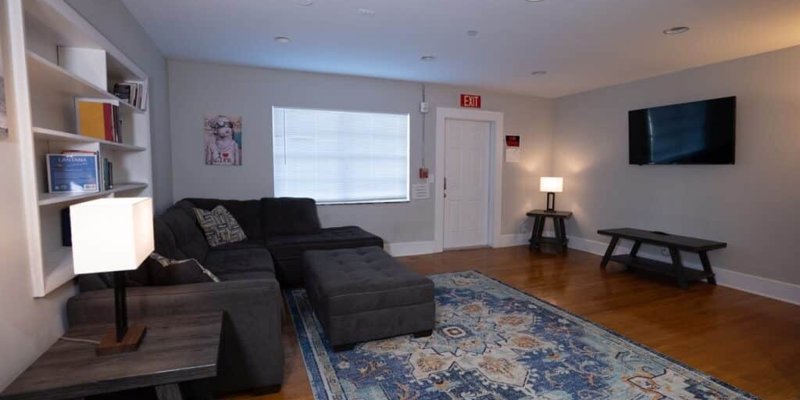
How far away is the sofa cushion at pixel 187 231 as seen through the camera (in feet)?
9.34

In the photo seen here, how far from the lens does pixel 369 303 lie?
247 centimetres

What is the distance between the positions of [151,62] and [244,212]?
1.60 meters

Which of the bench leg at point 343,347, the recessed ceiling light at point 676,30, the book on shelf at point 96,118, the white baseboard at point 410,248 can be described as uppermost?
the recessed ceiling light at point 676,30

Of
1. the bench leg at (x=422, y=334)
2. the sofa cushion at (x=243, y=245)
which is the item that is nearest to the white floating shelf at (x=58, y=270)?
the sofa cushion at (x=243, y=245)

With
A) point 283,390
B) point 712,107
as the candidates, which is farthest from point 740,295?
point 283,390

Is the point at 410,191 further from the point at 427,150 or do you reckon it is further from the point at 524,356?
the point at 524,356

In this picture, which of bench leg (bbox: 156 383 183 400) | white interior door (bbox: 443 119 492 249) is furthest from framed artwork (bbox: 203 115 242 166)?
bench leg (bbox: 156 383 183 400)

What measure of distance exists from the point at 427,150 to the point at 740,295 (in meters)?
3.59

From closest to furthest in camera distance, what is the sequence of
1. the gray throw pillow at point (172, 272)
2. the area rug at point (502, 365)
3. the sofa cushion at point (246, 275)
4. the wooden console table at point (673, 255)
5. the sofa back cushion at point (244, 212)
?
1. the gray throw pillow at point (172, 272)
2. the area rug at point (502, 365)
3. the sofa cushion at point (246, 275)
4. the wooden console table at point (673, 255)
5. the sofa back cushion at point (244, 212)

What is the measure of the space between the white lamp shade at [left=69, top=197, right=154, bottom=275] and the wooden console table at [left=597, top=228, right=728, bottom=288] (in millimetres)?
4413

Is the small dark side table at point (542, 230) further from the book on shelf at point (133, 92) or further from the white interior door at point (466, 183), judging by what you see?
the book on shelf at point (133, 92)

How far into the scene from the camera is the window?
452cm

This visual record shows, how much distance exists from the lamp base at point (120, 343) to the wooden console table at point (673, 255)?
4.38 metres

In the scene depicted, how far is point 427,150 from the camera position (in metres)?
5.14
